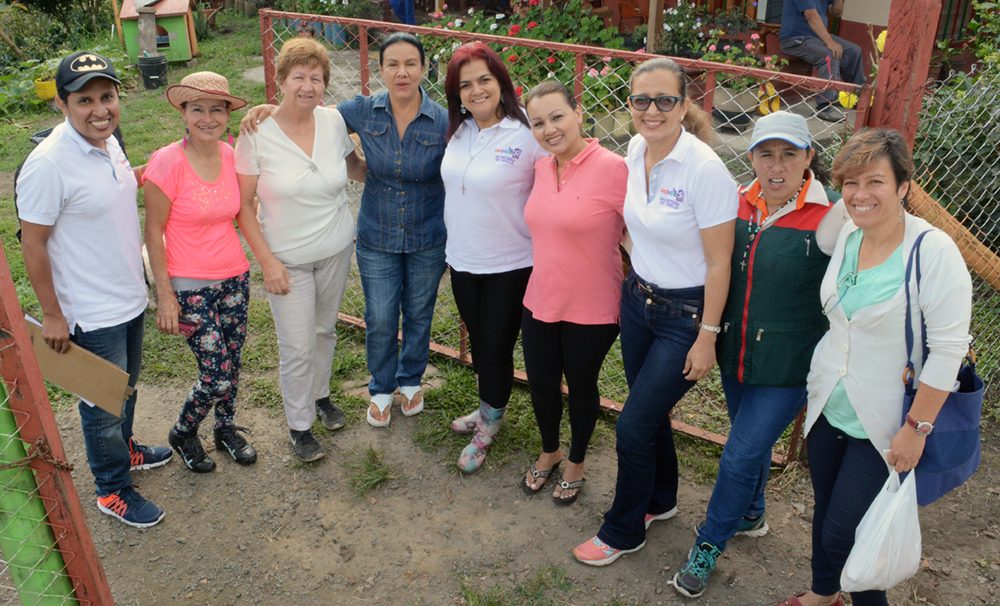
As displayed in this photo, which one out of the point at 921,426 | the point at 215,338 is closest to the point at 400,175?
the point at 215,338

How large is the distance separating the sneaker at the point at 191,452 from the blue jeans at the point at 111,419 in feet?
0.87

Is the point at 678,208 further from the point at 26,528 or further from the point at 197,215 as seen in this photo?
the point at 26,528

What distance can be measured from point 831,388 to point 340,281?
2266 mm

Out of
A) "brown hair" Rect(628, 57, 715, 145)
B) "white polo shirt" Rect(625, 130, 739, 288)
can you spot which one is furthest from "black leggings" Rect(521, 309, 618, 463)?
"brown hair" Rect(628, 57, 715, 145)

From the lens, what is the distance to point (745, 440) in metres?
2.65

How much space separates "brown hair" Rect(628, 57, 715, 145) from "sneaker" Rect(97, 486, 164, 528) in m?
2.75

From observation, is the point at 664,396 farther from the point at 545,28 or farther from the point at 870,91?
the point at 545,28

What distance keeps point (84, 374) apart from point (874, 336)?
2716mm

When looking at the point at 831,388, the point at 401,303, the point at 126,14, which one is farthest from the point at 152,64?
the point at 831,388

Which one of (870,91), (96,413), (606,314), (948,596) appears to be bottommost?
(948,596)

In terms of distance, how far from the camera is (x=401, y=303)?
13.1ft

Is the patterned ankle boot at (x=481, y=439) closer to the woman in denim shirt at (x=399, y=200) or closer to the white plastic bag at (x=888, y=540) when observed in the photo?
the woman in denim shirt at (x=399, y=200)

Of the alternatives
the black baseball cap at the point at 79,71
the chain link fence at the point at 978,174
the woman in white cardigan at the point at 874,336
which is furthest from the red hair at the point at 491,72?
the chain link fence at the point at 978,174

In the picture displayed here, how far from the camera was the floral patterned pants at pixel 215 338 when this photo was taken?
10.6ft
